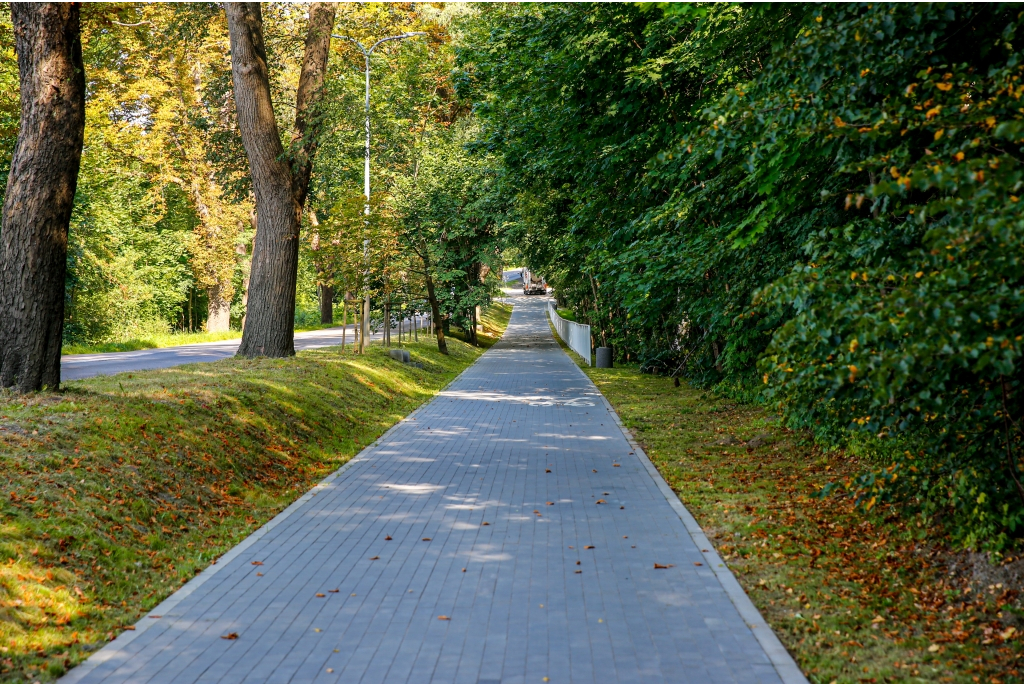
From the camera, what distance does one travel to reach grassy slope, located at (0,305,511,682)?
5664 mm

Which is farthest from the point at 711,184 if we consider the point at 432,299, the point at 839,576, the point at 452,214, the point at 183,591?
the point at 452,214

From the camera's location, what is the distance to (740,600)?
5965 millimetres

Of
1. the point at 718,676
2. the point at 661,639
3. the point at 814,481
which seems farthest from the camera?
the point at 814,481

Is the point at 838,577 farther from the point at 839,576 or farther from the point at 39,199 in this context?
the point at 39,199

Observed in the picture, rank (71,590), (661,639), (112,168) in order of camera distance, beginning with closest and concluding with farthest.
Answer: (661,639), (71,590), (112,168)

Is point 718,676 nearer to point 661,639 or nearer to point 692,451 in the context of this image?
point 661,639

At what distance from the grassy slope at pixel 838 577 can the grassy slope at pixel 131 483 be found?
4.41 metres

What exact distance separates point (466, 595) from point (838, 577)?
9.19ft

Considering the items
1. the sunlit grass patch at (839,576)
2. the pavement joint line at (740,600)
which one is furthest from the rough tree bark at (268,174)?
the pavement joint line at (740,600)

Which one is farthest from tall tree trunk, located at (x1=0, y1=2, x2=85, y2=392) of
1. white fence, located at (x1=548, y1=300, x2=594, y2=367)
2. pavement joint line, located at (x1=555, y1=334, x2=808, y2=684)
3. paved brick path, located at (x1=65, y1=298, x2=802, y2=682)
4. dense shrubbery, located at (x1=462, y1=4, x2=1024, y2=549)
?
white fence, located at (x1=548, y1=300, x2=594, y2=367)

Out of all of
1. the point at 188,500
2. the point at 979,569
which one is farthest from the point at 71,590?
the point at 979,569

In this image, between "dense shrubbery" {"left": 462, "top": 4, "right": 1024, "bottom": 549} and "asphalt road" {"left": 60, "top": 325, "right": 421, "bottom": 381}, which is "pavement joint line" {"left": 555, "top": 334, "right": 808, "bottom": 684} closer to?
"dense shrubbery" {"left": 462, "top": 4, "right": 1024, "bottom": 549}

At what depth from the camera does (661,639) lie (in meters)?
5.24

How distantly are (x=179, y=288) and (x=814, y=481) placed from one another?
39.5m
